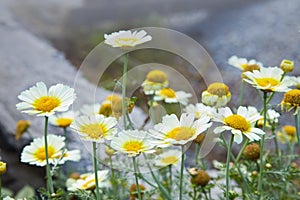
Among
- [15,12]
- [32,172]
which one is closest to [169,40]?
[32,172]

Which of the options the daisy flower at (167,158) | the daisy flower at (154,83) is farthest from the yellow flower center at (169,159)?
the daisy flower at (154,83)

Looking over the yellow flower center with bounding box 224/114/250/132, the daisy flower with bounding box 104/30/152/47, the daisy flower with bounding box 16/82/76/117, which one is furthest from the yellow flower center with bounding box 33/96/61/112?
the yellow flower center with bounding box 224/114/250/132

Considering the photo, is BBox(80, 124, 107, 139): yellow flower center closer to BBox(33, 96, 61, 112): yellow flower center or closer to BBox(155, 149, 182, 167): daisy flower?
BBox(33, 96, 61, 112): yellow flower center

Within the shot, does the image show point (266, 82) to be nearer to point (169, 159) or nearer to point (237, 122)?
point (237, 122)

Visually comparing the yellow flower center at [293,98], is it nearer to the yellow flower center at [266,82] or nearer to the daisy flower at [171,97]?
the yellow flower center at [266,82]

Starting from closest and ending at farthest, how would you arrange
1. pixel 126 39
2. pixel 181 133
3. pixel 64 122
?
1. pixel 181 133
2. pixel 126 39
3. pixel 64 122

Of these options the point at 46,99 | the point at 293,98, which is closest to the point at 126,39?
the point at 46,99
